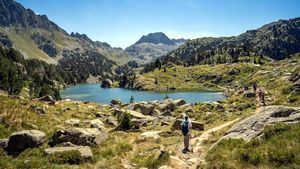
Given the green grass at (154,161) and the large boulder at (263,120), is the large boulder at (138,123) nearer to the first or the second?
the large boulder at (263,120)

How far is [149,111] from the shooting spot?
63.6 m

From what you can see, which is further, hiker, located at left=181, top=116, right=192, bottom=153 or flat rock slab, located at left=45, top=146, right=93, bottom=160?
hiker, located at left=181, top=116, right=192, bottom=153

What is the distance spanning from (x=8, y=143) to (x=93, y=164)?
735 centimetres

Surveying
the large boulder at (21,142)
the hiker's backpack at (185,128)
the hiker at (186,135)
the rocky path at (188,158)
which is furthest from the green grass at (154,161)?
the large boulder at (21,142)

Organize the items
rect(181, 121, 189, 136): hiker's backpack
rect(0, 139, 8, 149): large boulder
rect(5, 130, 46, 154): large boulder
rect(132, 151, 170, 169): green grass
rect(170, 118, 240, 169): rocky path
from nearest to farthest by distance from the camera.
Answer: rect(132, 151, 170, 169): green grass < rect(170, 118, 240, 169): rocky path < rect(5, 130, 46, 154): large boulder < rect(0, 139, 8, 149): large boulder < rect(181, 121, 189, 136): hiker's backpack

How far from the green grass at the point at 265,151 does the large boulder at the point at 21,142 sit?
1340 centimetres

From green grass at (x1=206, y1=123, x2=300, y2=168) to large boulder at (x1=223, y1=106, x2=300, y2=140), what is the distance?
1405 mm

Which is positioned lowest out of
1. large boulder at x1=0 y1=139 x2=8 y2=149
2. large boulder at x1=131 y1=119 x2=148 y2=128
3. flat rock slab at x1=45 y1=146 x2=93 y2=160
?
large boulder at x1=131 y1=119 x2=148 y2=128

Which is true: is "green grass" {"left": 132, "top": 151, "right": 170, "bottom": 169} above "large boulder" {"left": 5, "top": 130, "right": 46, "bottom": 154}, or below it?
below

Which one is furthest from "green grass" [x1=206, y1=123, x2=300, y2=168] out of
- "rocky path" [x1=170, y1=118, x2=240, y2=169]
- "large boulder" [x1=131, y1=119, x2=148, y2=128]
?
"large boulder" [x1=131, y1=119, x2=148, y2=128]

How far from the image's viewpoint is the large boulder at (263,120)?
24406 mm

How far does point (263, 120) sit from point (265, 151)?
616 centimetres

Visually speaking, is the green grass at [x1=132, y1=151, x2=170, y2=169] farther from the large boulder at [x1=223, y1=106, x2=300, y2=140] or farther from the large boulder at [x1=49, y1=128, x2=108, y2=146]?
the large boulder at [x1=223, y1=106, x2=300, y2=140]

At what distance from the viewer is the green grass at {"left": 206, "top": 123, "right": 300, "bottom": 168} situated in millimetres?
18531
